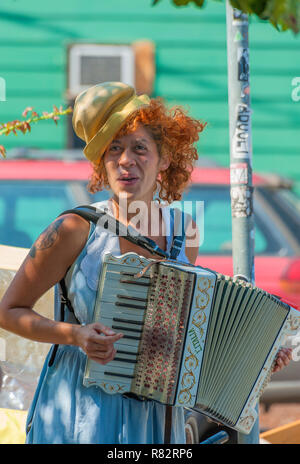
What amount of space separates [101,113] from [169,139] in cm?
27

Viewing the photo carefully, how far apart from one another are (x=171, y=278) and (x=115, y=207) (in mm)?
327

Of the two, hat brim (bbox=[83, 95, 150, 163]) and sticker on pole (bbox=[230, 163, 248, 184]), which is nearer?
hat brim (bbox=[83, 95, 150, 163])

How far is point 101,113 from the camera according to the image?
2332mm

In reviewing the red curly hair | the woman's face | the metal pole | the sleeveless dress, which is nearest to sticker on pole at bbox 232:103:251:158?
the metal pole

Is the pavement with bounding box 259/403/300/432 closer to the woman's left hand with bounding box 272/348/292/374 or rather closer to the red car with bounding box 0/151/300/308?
the red car with bounding box 0/151/300/308

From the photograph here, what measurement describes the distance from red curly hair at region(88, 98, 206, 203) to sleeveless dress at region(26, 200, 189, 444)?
387 mm

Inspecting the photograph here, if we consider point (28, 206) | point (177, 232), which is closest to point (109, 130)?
point (177, 232)

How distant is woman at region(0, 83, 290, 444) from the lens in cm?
211

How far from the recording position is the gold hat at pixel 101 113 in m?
2.32

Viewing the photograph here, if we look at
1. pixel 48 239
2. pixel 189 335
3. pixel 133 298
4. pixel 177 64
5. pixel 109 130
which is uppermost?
pixel 177 64

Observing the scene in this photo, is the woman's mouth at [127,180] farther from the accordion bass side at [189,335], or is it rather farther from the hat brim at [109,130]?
the accordion bass side at [189,335]

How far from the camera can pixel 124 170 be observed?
234 cm

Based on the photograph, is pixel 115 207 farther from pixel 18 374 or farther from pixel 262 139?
pixel 262 139

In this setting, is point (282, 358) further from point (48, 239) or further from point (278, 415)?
point (278, 415)
